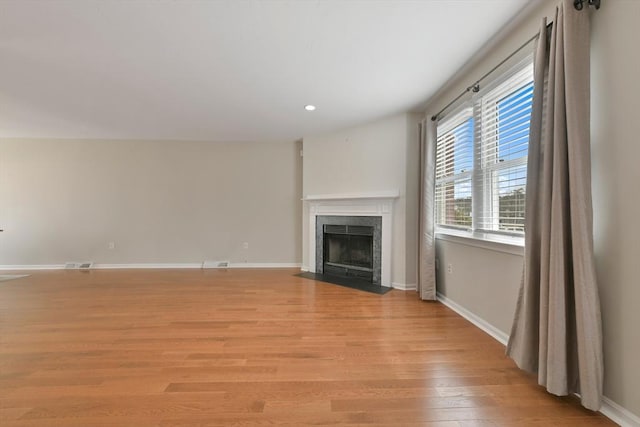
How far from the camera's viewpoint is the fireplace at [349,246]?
3943 millimetres

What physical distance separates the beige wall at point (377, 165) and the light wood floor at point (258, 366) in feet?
2.83

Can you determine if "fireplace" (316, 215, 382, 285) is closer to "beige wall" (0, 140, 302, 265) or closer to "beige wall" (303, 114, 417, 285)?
"beige wall" (303, 114, 417, 285)

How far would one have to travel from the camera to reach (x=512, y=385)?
1.59 metres

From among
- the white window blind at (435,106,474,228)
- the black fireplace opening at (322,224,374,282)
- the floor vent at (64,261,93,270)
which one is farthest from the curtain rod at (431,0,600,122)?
the floor vent at (64,261,93,270)

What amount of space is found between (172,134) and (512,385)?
18.2ft

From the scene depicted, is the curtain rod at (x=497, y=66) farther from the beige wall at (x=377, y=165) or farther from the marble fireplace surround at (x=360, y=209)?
the marble fireplace surround at (x=360, y=209)

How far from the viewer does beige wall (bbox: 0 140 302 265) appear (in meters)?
5.02

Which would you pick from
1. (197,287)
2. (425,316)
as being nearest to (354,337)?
(425,316)

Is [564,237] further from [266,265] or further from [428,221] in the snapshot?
[266,265]

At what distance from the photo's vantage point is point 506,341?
211 cm

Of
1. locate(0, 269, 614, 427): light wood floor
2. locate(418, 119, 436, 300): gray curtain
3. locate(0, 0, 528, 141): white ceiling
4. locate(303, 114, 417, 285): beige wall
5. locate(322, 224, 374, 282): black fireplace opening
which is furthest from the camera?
locate(322, 224, 374, 282): black fireplace opening

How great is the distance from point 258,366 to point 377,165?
3.04m

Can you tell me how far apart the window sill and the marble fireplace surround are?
849 millimetres

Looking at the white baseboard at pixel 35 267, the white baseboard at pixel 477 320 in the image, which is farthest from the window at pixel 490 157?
the white baseboard at pixel 35 267
